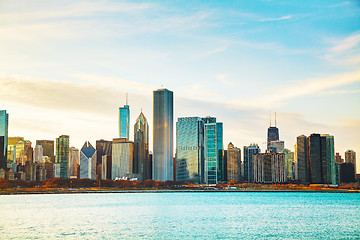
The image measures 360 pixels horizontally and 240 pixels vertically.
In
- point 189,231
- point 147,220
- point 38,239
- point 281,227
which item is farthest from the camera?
point 147,220

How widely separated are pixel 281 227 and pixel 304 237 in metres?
12.8

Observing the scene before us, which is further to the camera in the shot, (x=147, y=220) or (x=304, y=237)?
(x=147, y=220)

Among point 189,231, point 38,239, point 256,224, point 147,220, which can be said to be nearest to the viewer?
point 38,239

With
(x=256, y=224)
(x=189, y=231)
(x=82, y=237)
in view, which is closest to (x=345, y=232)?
(x=256, y=224)

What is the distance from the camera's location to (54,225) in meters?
91.0

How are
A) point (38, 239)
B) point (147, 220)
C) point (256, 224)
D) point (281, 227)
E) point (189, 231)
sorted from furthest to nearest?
1. point (147, 220)
2. point (256, 224)
3. point (281, 227)
4. point (189, 231)
5. point (38, 239)

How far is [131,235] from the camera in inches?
2938

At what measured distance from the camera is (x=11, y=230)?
83.9m

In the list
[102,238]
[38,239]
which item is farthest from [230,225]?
[38,239]

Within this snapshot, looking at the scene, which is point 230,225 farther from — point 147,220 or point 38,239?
point 38,239

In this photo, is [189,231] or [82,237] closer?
[82,237]

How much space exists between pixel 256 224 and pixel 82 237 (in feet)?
119

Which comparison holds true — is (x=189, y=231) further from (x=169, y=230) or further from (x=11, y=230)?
(x=11, y=230)

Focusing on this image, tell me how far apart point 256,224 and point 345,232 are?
1743 centimetres
